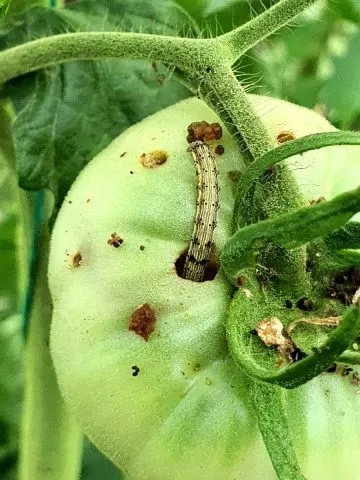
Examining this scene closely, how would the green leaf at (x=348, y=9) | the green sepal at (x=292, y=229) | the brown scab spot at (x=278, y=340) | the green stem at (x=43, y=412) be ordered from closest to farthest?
the green sepal at (x=292, y=229) < the brown scab spot at (x=278, y=340) < the green stem at (x=43, y=412) < the green leaf at (x=348, y=9)

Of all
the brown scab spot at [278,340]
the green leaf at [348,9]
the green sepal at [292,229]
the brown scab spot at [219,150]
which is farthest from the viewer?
the green leaf at [348,9]

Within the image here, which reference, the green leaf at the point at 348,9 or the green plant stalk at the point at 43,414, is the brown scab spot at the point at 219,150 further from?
the green leaf at the point at 348,9

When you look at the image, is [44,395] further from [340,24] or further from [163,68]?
[340,24]

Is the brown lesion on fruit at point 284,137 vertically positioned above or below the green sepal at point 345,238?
above

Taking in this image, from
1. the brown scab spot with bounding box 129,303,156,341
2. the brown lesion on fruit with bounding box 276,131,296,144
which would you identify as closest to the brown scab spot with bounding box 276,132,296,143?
the brown lesion on fruit with bounding box 276,131,296,144

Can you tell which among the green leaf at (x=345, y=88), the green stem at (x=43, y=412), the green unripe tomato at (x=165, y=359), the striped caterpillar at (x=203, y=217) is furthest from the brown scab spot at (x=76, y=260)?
the green leaf at (x=345, y=88)

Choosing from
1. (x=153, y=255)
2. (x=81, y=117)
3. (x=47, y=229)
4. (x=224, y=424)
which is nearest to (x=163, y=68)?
(x=81, y=117)
